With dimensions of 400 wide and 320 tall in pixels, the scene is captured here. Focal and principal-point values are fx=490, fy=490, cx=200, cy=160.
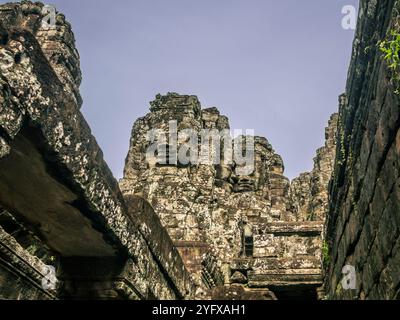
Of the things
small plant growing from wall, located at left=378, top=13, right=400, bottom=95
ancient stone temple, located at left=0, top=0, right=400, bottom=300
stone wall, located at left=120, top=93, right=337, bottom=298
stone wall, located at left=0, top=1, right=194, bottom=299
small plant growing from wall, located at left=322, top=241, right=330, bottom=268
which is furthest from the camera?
stone wall, located at left=120, top=93, right=337, bottom=298

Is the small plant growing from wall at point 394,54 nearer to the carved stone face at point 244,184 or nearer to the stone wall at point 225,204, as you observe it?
the stone wall at point 225,204

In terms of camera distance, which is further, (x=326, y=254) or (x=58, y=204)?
(x=326, y=254)

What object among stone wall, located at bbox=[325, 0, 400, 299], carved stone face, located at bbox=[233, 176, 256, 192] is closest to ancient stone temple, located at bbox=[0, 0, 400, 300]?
stone wall, located at bbox=[325, 0, 400, 299]

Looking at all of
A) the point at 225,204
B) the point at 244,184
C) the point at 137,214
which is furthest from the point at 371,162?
the point at 244,184

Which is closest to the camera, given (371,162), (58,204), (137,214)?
(371,162)

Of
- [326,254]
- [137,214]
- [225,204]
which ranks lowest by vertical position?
[326,254]

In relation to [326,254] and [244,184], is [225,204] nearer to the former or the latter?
[244,184]

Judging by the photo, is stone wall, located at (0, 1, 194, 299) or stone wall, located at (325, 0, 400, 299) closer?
stone wall, located at (325, 0, 400, 299)

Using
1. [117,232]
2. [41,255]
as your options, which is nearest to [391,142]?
[117,232]

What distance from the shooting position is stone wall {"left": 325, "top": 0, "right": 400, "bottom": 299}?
280cm

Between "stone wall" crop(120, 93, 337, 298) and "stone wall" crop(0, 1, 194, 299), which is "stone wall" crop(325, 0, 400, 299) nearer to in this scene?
"stone wall" crop(0, 1, 194, 299)

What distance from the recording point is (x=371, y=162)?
11.0ft
